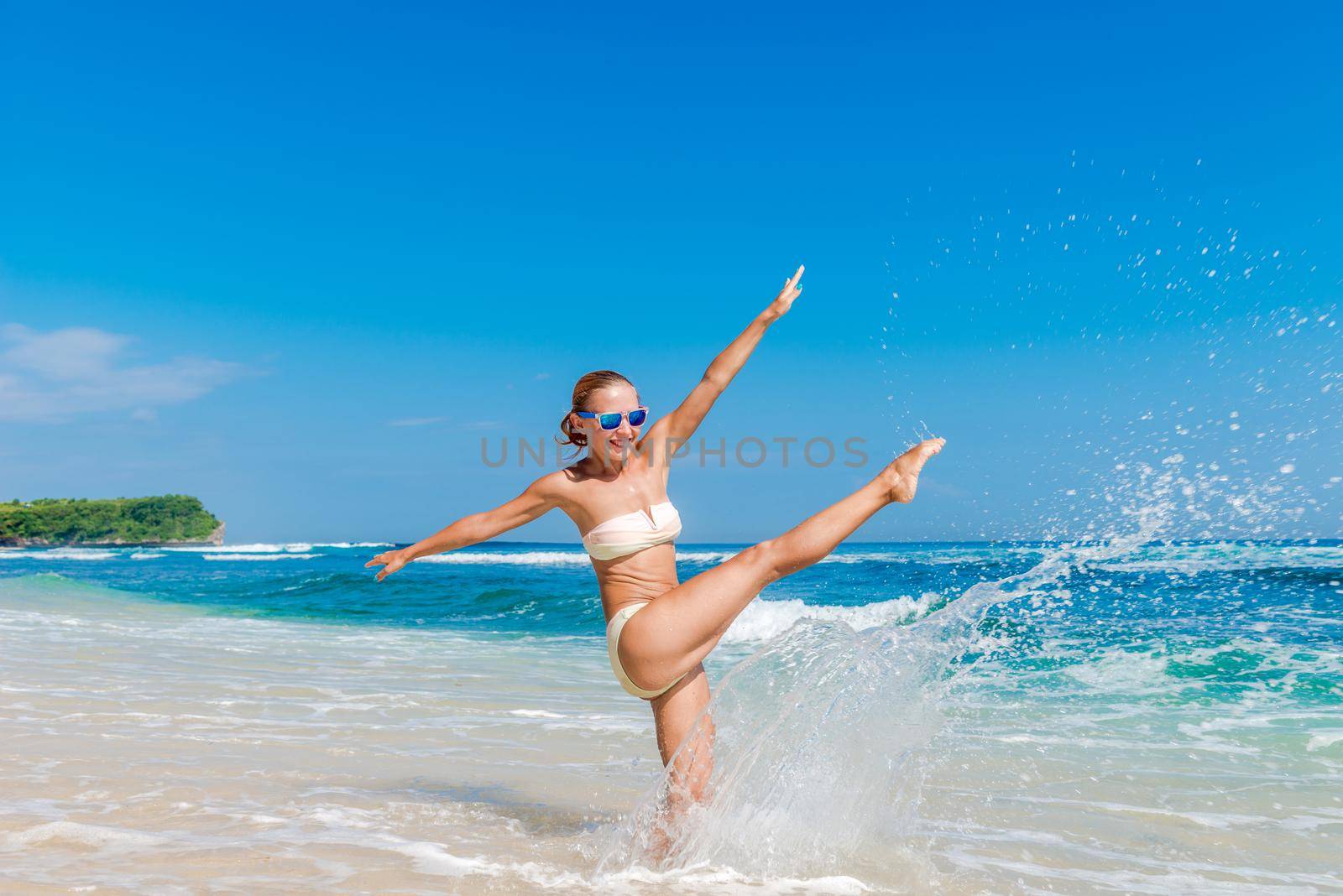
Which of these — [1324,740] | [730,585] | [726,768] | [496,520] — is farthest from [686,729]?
[1324,740]

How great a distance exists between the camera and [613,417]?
168 inches

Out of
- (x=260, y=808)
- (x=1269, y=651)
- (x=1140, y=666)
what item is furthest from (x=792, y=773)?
(x=1269, y=651)

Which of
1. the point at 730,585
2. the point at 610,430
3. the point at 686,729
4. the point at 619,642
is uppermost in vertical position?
the point at 610,430

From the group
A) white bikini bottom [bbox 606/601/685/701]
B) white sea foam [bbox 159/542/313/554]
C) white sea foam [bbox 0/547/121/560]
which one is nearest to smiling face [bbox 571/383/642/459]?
white bikini bottom [bbox 606/601/685/701]

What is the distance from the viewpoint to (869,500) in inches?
153

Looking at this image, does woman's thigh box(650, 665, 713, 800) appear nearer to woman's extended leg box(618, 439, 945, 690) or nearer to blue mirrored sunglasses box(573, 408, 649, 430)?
woman's extended leg box(618, 439, 945, 690)

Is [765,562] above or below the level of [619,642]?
above

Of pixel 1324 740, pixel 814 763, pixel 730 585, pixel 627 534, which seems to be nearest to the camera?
pixel 730 585

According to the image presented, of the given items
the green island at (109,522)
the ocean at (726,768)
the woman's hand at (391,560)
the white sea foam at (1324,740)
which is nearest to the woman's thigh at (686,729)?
the ocean at (726,768)

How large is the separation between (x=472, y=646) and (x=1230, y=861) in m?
10.3

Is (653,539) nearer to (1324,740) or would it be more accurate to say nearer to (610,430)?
(610,430)

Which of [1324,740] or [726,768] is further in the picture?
[1324,740]

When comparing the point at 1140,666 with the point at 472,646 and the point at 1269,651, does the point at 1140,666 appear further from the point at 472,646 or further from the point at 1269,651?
the point at 472,646

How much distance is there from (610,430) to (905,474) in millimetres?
1254
